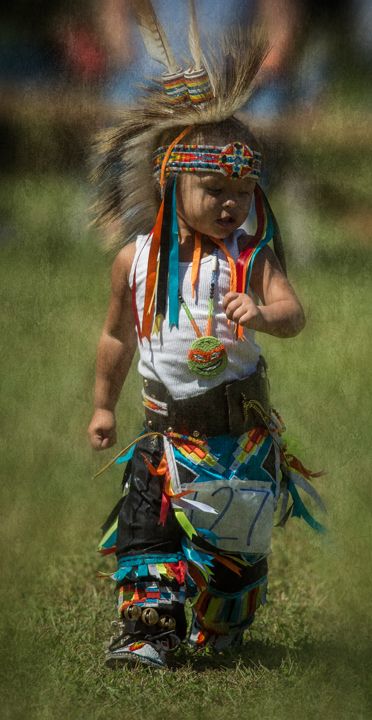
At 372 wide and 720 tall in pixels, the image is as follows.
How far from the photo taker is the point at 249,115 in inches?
107

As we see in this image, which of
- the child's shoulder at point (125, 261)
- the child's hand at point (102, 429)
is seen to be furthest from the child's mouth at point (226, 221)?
the child's hand at point (102, 429)

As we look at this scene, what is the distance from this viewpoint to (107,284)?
2.90 meters

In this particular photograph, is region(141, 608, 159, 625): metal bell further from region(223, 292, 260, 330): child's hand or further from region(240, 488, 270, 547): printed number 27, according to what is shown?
region(223, 292, 260, 330): child's hand

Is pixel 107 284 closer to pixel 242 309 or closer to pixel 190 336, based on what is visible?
pixel 190 336

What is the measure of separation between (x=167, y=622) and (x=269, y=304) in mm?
675

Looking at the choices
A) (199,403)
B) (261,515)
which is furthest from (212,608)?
(199,403)

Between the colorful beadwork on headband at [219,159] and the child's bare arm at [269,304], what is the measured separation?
0.60ft

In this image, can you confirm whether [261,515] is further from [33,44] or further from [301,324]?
[33,44]

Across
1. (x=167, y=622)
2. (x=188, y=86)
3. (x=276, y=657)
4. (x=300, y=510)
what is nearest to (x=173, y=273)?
(x=188, y=86)

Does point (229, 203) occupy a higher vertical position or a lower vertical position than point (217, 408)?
higher

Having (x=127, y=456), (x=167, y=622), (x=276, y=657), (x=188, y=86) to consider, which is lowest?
(x=276, y=657)

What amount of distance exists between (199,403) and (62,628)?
640mm

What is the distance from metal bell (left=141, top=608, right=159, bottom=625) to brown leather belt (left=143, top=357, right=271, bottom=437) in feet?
1.19

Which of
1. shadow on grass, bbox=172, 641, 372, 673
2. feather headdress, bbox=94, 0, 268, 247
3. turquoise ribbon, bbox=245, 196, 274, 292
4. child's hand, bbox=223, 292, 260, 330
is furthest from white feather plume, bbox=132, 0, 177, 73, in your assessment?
shadow on grass, bbox=172, 641, 372, 673
